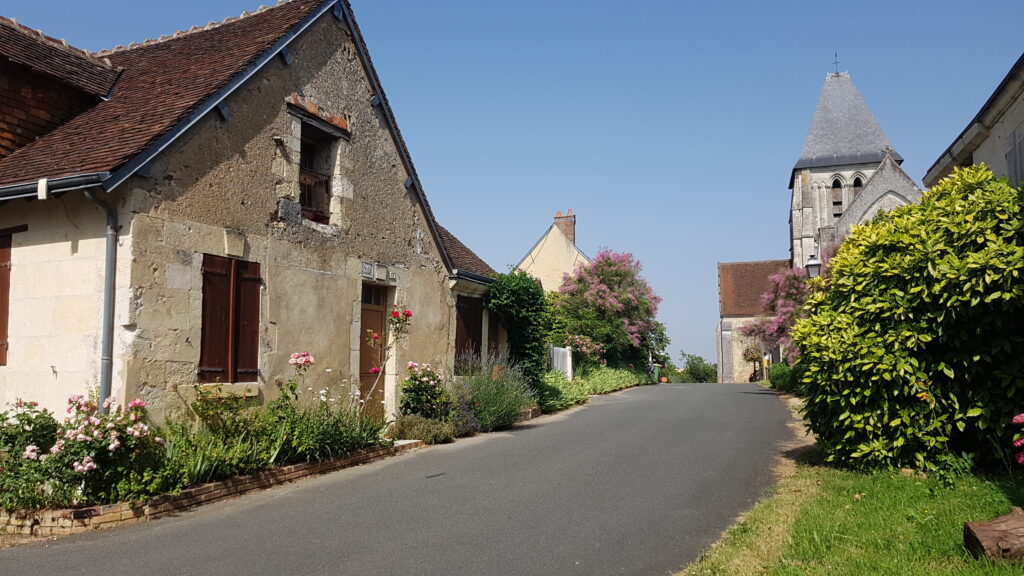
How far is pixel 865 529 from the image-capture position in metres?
5.11

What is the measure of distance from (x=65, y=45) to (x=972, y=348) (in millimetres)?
11938

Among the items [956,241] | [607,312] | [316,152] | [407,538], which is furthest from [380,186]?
[607,312]

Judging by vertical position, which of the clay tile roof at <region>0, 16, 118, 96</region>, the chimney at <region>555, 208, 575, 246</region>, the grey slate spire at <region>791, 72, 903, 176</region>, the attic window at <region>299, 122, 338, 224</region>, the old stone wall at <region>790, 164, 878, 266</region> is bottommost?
the attic window at <region>299, 122, 338, 224</region>

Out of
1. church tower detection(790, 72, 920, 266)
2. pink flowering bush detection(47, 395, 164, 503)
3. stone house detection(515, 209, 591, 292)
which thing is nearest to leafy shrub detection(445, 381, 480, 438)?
pink flowering bush detection(47, 395, 164, 503)

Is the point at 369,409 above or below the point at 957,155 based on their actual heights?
below

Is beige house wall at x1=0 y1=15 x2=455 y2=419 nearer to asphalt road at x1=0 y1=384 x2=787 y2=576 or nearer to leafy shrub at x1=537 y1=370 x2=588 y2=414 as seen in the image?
asphalt road at x1=0 y1=384 x2=787 y2=576

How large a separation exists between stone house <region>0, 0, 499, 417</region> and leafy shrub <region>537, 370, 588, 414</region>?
14.4 feet

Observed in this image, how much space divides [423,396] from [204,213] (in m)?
4.59

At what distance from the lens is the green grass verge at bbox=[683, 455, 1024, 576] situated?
437cm

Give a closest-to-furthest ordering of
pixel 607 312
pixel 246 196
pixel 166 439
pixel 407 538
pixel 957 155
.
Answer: pixel 407 538, pixel 166 439, pixel 246 196, pixel 957 155, pixel 607 312

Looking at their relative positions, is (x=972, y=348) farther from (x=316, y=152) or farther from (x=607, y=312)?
(x=607, y=312)

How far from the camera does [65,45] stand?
10.4 m

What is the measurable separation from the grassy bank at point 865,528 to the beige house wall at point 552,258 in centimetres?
2923

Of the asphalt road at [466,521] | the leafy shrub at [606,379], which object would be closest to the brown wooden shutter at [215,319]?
the asphalt road at [466,521]
